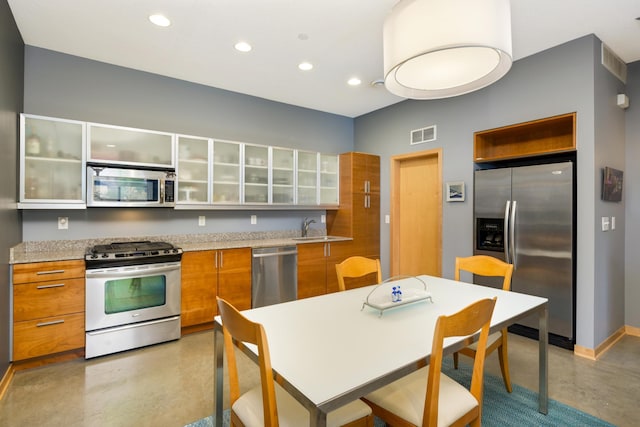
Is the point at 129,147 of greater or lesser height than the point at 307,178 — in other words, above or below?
above

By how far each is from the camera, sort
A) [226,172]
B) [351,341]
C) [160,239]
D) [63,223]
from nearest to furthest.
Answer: [351,341], [63,223], [160,239], [226,172]

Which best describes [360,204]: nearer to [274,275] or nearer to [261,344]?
[274,275]

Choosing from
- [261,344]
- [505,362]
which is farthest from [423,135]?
[261,344]

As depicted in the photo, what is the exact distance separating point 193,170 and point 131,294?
1.42 metres

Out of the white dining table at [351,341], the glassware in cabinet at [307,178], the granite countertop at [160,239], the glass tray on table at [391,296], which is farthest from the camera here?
the glassware in cabinet at [307,178]

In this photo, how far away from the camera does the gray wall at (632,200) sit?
3.36 metres

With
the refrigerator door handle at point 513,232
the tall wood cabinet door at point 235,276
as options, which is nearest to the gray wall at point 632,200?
the refrigerator door handle at point 513,232

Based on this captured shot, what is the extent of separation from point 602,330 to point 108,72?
5473 mm

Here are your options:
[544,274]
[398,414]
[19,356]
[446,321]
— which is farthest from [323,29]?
[19,356]

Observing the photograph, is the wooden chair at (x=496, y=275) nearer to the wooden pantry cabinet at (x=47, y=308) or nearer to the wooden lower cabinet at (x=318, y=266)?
the wooden lower cabinet at (x=318, y=266)

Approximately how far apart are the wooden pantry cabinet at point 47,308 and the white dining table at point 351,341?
190 centimetres

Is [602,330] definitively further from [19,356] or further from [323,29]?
[19,356]

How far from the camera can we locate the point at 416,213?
4.55m

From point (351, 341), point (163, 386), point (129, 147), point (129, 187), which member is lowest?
point (163, 386)
